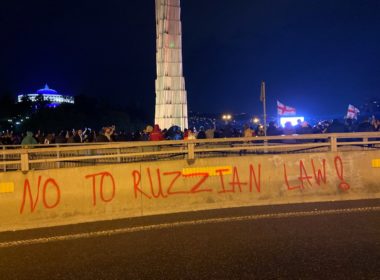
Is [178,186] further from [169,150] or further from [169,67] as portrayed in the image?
[169,67]

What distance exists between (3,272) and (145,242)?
210 cm

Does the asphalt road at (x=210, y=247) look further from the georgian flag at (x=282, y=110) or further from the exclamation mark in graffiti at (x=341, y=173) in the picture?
the georgian flag at (x=282, y=110)

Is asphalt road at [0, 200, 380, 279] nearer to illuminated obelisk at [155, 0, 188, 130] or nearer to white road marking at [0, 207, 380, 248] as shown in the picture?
white road marking at [0, 207, 380, 248]

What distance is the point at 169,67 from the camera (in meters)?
41.5

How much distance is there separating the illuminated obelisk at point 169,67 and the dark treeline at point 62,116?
53.3m

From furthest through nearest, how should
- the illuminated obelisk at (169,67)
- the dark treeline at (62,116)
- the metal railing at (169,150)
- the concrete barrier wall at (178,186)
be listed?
the dark treeline at (62,116), the illuminated obelisk at (169,67), the metal railing at (169,150), the concrete barrier wall at (178,186)

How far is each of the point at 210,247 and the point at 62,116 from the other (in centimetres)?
9376

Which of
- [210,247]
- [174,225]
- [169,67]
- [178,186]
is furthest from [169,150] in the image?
[169,67]

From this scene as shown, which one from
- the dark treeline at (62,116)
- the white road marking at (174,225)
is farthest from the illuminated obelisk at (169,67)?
the dark treeline at (62,116)

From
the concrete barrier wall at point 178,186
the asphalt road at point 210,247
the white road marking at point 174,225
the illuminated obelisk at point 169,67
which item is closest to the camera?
the asphalt road at point 210,247

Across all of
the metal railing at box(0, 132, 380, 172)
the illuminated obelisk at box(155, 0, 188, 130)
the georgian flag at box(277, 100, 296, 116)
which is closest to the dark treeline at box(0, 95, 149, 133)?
the illuminated obelisk at box(155, 0, 188, 130)

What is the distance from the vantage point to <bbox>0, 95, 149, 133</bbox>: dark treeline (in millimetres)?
95750

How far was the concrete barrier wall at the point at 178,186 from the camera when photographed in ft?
32.2

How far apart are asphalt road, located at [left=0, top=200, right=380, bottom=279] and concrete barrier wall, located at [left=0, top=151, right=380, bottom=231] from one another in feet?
1.44
